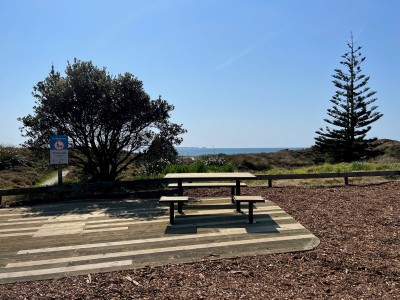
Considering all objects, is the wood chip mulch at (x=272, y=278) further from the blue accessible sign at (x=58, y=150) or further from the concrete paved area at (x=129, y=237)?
the blue accessible sign at (x=58, y=150)

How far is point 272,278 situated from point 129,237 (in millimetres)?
2459

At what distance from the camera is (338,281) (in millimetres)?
4035

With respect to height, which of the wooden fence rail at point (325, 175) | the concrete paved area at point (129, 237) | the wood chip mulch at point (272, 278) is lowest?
the wood chip mulch at point (272, 278)

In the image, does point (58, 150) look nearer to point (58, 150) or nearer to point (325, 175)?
point (58, 150)

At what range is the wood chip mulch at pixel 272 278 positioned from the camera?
3.74 metres

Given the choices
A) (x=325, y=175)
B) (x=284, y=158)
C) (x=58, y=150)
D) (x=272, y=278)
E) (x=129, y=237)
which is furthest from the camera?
(x=284, y=158)

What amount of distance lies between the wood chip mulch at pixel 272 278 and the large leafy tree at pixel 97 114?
6.15m

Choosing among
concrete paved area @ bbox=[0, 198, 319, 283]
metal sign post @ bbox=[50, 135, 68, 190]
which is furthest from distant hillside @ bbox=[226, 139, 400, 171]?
concrete paved area @ bbox=[0, 198, 319, 283]

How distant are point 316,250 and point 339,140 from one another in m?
26.8

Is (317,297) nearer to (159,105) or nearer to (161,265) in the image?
(161,265)

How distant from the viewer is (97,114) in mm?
9906

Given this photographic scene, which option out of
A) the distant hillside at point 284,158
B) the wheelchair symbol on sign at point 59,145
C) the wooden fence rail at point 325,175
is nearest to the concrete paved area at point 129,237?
the wheelchair symbol on sign at point 59,145

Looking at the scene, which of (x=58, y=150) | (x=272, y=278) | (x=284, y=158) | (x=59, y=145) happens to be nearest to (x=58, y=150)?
(x=58, y=150)

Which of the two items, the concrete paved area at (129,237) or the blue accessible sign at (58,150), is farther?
the blue accessible sign at (58,150)
